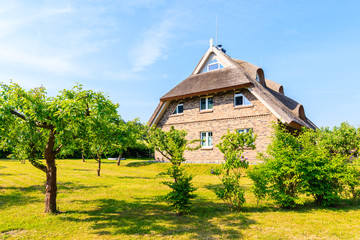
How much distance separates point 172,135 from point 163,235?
668 centimetres

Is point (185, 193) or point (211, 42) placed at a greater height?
point (211, 42)

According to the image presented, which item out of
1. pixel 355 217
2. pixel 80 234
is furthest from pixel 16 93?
pixel 355 217

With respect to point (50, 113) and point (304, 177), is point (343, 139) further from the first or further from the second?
point (50, 113)

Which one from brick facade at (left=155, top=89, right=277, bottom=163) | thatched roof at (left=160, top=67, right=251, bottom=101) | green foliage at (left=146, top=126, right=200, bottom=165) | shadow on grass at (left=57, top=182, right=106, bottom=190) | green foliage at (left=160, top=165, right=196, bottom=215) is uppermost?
thatched roof at (left=160, top=67, right=251, bottom=101)

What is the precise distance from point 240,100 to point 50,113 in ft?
54.1

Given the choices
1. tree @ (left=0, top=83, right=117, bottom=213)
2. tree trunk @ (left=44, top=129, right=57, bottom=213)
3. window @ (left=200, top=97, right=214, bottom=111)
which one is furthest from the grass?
window @ (left=200, top=97, right=214, bottom=111)

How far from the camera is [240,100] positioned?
19.7 meters

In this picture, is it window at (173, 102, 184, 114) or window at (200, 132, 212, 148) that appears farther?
window at (173, 102, 184, 114)

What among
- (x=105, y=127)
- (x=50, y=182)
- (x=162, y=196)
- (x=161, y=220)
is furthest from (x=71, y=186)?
(x=161, y=220)

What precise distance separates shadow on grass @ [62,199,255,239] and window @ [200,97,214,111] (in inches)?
552

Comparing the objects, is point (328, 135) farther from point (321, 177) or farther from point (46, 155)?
point (46, 155)

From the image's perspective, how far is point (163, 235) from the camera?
214 inches

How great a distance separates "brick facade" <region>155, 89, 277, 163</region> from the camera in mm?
18203

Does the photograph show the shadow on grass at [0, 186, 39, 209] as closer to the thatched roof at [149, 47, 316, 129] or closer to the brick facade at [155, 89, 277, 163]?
the brick facade at [155, 89, 277, 163]
